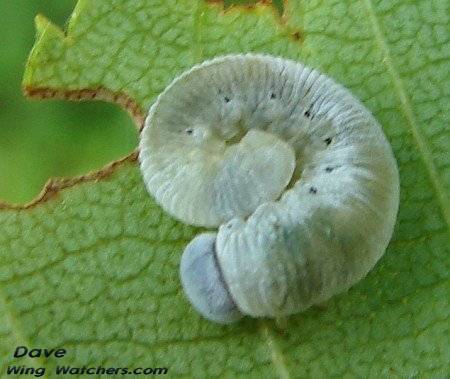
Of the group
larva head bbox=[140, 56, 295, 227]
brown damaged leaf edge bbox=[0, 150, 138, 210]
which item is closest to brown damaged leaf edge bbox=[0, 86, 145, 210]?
brown damaged leaf edge bbox=[0, 150, 138, 210]

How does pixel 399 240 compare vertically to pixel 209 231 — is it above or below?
below

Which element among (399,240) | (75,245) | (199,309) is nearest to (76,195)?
(75,245)

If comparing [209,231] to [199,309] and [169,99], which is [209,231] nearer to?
[199,309]

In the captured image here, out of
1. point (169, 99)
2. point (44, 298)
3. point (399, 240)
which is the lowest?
point (399, 240)

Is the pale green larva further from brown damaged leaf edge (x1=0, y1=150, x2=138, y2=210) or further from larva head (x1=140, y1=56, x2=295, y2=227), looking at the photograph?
brown damaged leaf edge (x1=0, y1=150, x2=138, y2=210)

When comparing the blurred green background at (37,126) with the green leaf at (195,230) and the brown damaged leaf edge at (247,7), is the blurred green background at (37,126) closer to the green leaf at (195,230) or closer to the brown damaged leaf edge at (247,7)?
the green leaf at (195,230)

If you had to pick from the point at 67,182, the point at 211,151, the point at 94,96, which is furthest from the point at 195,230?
the point at 94,96
